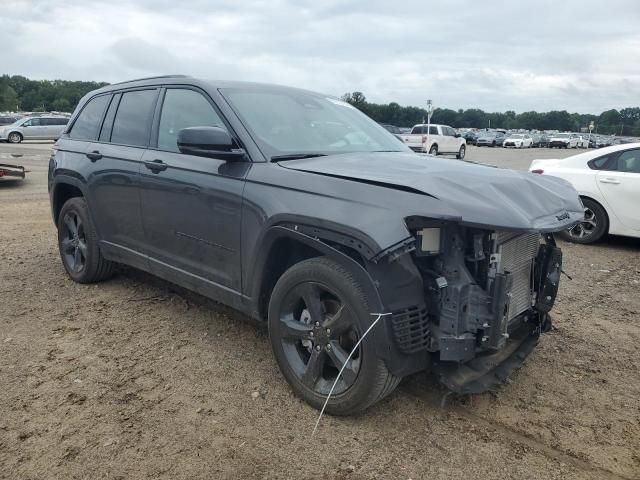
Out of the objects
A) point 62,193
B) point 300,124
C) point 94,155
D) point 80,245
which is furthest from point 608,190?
point 62,193

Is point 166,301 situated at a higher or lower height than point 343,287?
lower

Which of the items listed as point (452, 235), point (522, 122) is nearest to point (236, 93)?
point (452, 235)

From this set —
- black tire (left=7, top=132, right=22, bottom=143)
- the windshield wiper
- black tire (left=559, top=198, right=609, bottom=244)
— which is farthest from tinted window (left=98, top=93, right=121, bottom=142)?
black tire (left=7, top=132, right=22, bottom=143)

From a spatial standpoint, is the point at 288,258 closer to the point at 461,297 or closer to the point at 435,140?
the point at 461,297

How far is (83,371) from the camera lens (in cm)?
361

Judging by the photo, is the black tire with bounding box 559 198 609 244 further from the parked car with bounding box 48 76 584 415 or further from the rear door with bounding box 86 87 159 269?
the rear door with bounding box 86 87 159 269

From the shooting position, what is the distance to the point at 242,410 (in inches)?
125

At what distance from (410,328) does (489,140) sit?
53497 mm

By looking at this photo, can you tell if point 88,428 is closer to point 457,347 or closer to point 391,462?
point 391,462

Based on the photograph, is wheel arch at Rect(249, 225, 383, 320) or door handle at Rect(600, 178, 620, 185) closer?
wheel arch at Rect(249, 225, 383, 320)

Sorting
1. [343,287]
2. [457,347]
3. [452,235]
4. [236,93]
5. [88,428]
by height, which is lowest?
[88,428]

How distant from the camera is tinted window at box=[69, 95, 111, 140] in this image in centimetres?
512

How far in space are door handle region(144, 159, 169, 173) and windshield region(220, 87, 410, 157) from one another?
0.71 m

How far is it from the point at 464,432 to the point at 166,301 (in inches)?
116
